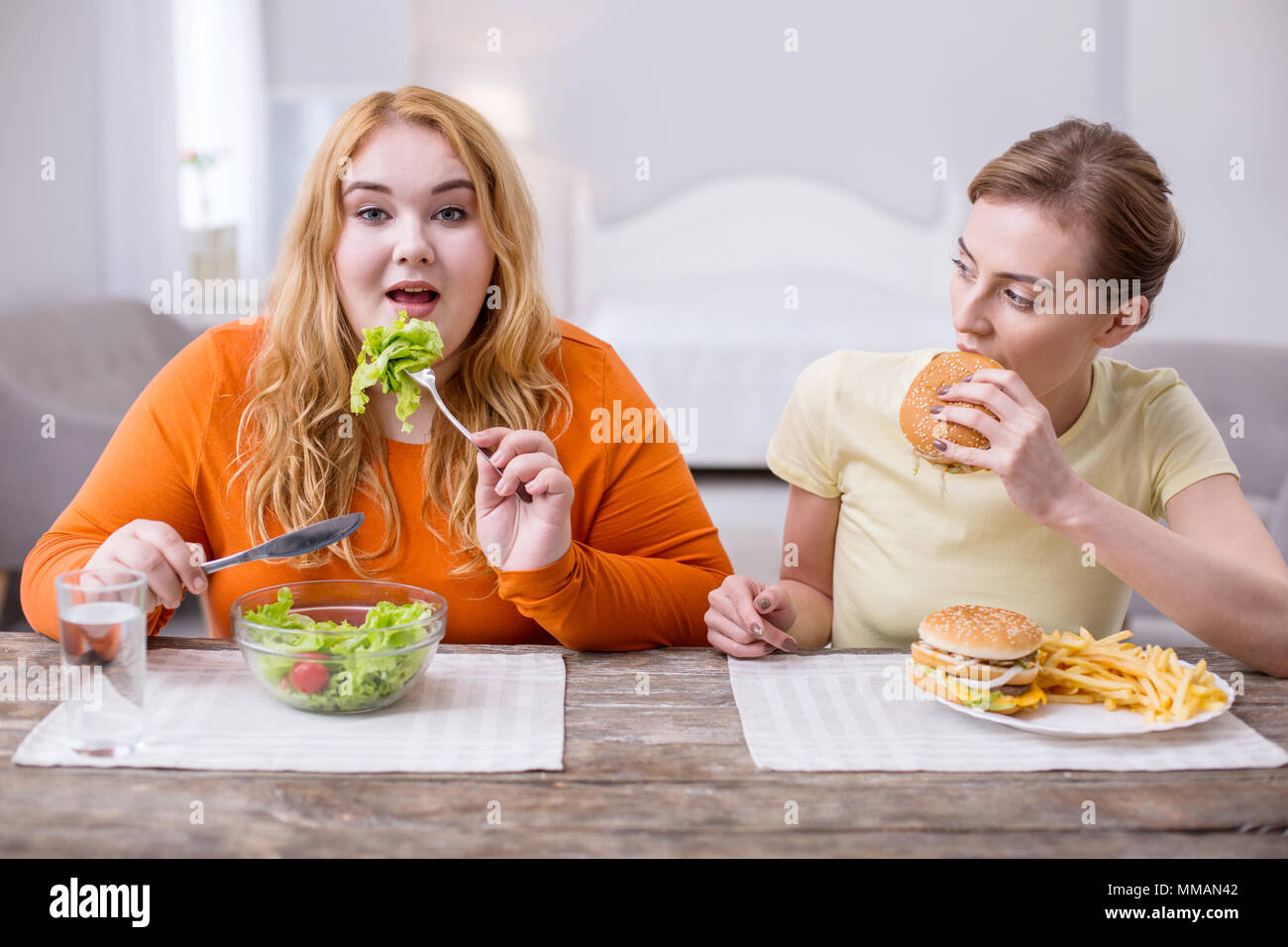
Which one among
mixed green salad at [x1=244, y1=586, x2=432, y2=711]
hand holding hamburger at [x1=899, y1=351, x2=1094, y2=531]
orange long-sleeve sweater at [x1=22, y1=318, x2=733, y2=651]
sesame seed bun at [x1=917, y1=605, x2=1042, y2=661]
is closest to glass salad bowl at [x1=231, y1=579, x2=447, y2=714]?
mixed green salad at [x1=244, y1=586, x2=432, y2=711]

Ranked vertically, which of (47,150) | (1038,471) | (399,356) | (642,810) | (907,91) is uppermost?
(907,91)

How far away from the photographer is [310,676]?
1.12m

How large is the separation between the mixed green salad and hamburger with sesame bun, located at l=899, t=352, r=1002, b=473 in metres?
0.70

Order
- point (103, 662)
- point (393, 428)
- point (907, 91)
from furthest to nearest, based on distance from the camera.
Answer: point (907, 91)
point (393, 428)
point (103, 662)

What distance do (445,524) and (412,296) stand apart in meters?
0.32

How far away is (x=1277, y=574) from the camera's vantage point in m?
1.38

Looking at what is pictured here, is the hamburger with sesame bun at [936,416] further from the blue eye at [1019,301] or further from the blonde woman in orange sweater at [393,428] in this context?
the blonde woman in orange sweater at [393,428]

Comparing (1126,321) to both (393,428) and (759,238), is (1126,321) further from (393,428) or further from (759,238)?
(759,238)

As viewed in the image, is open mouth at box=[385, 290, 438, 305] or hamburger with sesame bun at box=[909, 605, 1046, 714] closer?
hamburger with sesame bun at box=[909, 605, 1046, 714]

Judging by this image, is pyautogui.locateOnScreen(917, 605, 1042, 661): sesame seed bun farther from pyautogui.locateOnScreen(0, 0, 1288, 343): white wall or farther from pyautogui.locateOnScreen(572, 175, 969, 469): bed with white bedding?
pyautogui.locateOnScreen(0, 0, 1288, 343): white wall

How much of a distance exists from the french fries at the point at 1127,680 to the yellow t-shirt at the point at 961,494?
0.34 meters

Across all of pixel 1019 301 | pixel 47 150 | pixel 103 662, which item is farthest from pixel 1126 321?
pixel 47 150

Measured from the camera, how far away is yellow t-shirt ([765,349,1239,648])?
159 centimetres
